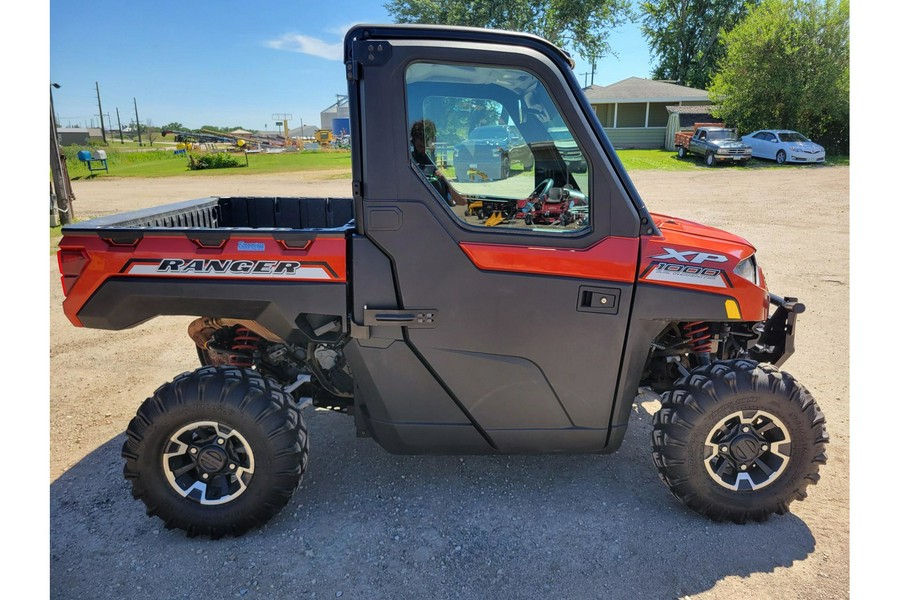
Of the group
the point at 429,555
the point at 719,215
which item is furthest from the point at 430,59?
the point at 719,215

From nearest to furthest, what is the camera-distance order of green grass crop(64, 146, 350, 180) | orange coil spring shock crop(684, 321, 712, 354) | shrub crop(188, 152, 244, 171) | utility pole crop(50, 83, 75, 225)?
orange coil spring shock crop(684, 321, 712, 354) → utility pole crop(50, 83, 75, 225) → green grass crop(64, 146, 350, 180) → shrub crop(188, 152, 244, 171)

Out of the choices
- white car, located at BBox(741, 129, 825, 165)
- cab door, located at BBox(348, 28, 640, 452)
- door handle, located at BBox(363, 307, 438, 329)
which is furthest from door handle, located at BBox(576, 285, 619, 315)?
white car, located at BBox(741, 129, 825, 165)

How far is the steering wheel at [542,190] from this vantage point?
296 centimetres

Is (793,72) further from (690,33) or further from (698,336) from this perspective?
(698,336)

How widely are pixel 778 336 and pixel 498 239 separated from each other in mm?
1963

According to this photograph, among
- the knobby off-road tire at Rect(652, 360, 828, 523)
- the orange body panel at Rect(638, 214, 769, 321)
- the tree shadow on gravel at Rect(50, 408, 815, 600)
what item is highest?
the orange body panel at Rect(638, 214, 769, 321)

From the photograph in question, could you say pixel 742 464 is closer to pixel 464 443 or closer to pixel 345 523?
pixel 464 443

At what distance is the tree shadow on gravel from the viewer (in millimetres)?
2645

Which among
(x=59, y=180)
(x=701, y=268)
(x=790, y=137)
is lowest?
(x=701, y=268)

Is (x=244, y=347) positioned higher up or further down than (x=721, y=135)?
further down

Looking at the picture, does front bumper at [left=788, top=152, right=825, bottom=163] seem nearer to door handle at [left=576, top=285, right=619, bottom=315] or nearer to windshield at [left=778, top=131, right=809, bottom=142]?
windshield at [left=778, top=131, right=809, bottom=142]

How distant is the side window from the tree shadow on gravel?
1.56 metres

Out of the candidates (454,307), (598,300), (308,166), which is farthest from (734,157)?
(454,307)

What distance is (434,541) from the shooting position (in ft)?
9.61
